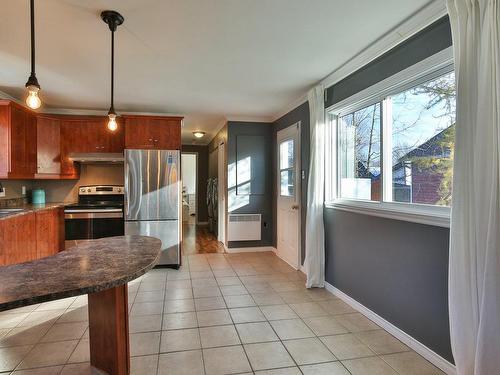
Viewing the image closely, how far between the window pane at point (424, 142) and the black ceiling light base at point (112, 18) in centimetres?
224

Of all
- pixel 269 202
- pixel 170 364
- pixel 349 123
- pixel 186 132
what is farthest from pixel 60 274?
pixel 186 132

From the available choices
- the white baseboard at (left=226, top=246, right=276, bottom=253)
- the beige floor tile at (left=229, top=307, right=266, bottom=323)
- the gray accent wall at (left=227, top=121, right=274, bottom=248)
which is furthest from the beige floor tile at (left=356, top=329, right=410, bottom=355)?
the gray accent wall at (left=227, top=121, right=274, bottom=248)

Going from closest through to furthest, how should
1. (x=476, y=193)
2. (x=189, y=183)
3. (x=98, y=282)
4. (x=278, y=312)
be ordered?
(x=98, y=282)
(x=476, y=193)
(x=278, y=312)
(x=189, y=183)

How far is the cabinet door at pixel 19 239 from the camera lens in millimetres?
3299

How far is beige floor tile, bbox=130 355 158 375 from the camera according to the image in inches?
80.7

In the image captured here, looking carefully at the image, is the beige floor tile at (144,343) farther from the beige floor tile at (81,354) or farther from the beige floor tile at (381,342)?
the beige floor tile at (381,342)

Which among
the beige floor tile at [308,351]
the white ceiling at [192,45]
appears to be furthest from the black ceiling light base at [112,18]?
the beige floor tile at [308,351]

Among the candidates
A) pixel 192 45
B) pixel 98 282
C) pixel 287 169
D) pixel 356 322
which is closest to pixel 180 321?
pixel 356 322

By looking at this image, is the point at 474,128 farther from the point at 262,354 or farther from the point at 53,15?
the point at 53,15

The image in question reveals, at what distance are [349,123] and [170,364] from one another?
9.22 feet

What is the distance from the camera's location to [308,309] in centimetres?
304

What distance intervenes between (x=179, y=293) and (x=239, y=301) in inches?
28.5

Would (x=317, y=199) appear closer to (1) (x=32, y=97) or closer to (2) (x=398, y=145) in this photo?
(2) (x=398, y=145)

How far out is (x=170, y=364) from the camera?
2.14 m
